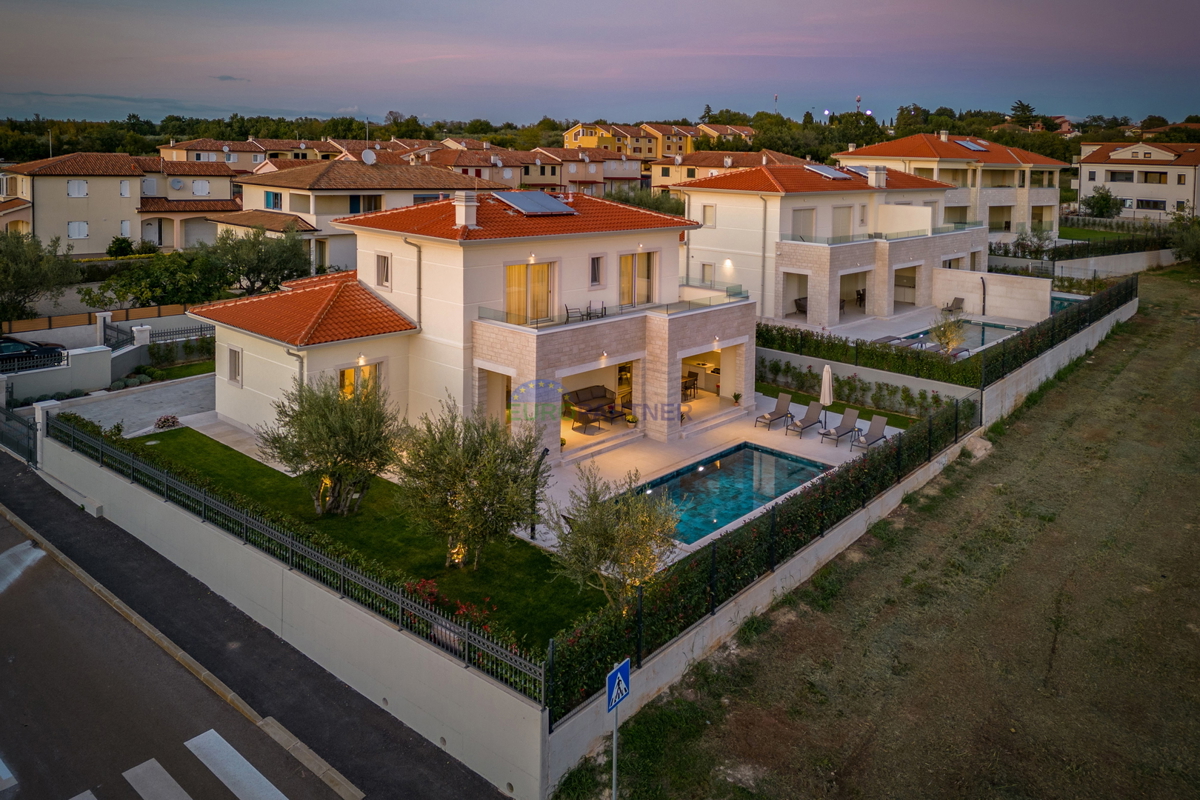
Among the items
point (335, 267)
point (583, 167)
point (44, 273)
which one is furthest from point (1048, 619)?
point (583, 167)

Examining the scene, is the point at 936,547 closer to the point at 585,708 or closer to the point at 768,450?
the point at 768,450

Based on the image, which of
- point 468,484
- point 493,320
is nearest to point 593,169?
point 493,320

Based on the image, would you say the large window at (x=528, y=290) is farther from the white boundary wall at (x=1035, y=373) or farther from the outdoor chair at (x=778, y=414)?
the white boundary wall at (x=1035, y=373)

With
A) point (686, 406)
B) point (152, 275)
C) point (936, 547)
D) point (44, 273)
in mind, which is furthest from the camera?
point (152, 275)

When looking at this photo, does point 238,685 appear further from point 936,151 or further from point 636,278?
point 936,151

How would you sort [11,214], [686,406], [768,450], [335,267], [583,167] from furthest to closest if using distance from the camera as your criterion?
1. [583,167]
2. [11,214]
3. [335,267]
4. [686,406]
5. [768,450]

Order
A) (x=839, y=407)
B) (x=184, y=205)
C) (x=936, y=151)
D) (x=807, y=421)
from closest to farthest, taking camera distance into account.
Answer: (x=807, y=421), (x=839, y=407), (x=936, y=151), (x=184, y=205)
